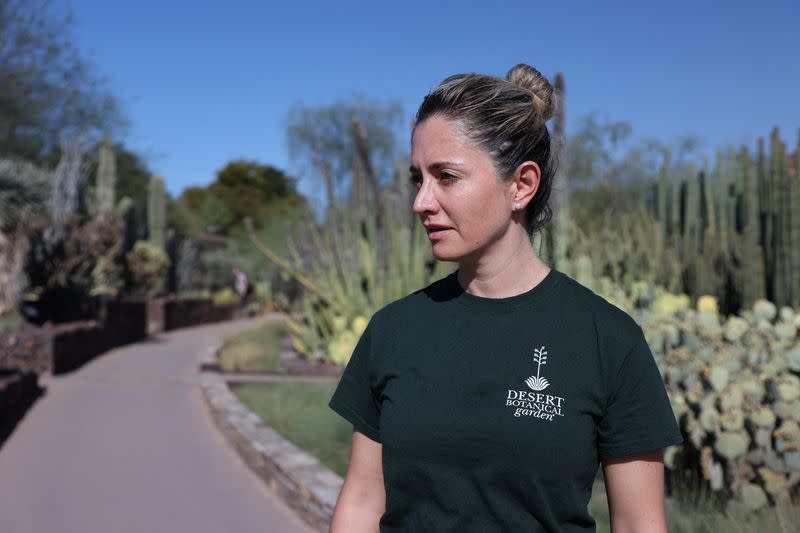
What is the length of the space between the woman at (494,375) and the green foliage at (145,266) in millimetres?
24940

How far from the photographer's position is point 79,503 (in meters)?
5.89

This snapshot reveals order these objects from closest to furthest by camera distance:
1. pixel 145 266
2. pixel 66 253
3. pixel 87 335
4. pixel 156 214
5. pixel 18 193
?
pixel 87 335, pixel 66 253, pixel 18 193, pixel 145 266, pixel 156 214

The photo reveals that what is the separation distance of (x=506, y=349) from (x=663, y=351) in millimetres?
4241

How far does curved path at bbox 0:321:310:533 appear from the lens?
18.0 feet

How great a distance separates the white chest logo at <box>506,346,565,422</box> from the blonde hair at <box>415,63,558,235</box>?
1.39ft

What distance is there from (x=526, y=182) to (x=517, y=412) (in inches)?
19.3

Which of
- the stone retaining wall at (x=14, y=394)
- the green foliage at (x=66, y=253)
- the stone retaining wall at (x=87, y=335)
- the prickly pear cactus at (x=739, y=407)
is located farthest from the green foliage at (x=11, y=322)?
the prickly pear cactus at (x=739, y=407)

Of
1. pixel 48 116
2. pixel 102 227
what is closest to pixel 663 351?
pixel 102 227

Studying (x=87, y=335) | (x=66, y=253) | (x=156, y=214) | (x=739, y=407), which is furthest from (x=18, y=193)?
(x=739, y=407)

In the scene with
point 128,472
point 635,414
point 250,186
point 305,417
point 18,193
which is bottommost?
point 128,472

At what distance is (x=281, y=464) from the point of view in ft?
19.5

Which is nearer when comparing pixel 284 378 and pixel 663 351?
pixel 663 351

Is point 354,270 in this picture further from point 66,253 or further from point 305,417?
point 66,253

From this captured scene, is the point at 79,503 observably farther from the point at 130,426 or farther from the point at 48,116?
the point at 48,116
